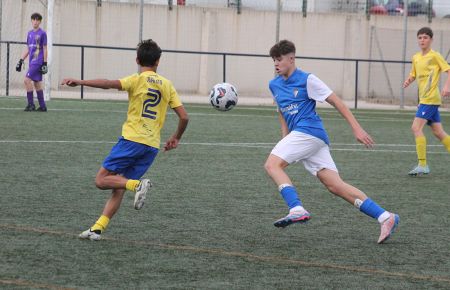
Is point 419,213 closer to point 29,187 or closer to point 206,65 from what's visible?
point 29,187

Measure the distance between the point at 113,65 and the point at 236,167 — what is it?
67.3 feet

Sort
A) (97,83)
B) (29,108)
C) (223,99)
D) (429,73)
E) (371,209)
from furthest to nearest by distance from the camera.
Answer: (29,108) < (429,73) < (223,99) < (371,209) < (97,83)

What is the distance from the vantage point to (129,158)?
8023mm

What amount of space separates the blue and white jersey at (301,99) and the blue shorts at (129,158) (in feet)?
3.83

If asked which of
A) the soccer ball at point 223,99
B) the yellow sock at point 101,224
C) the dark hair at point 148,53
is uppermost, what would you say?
the dark hair at point 148,53

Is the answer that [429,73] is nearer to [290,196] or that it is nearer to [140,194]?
[290,196]

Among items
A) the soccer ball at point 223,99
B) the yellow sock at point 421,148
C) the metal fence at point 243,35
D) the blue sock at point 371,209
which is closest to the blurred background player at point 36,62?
the yellow sock at point 421,148

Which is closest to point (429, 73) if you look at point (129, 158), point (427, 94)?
point (427, 94)

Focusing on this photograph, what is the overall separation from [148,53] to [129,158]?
84 centimetres

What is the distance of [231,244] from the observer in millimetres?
7855

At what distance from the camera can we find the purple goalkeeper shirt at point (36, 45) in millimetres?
21719

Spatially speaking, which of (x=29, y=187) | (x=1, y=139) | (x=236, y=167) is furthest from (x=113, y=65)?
(x=29, y=187)

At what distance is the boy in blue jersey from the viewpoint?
8211mm

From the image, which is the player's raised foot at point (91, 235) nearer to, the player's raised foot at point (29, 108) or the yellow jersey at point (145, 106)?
the yellow jersey at point (145, 106)
